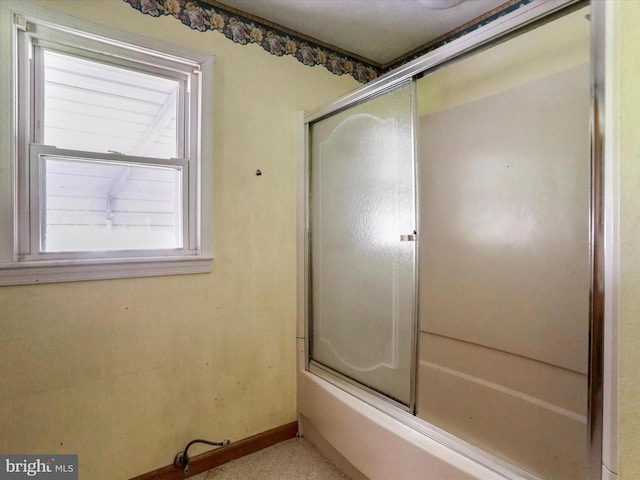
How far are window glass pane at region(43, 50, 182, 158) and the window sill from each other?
50cm

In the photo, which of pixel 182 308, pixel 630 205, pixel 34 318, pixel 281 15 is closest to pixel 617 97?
pixel 630 205

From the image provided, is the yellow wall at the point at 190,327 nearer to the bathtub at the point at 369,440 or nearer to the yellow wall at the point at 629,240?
the bathtub at the point at 369,440

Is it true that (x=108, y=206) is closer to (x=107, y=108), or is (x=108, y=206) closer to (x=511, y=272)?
(x=107, y=108)

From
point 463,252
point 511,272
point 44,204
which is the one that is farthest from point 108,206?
point 511,272

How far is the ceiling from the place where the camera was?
5.62 feet

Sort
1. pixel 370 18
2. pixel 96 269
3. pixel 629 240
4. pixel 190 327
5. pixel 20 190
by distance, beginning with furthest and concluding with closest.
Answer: pixel 370 18
pixel 190 327
pixel 96 269
pixel 20 190
pixel 629 240

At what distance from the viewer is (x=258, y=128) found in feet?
6.07

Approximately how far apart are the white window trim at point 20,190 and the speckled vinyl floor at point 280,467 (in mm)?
993

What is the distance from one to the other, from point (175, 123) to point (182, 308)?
35.6 inches

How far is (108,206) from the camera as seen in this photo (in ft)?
5.01

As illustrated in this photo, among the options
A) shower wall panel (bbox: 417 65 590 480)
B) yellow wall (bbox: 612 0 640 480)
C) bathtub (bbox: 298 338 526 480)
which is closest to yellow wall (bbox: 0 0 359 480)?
bathtub (bbox: 298 338 526 480)

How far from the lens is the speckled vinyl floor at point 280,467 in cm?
165

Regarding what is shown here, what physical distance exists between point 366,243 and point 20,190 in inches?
57.0

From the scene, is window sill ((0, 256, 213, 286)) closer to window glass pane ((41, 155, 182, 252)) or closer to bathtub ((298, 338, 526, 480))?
window glass pane ((41, 155, 182, 252))
